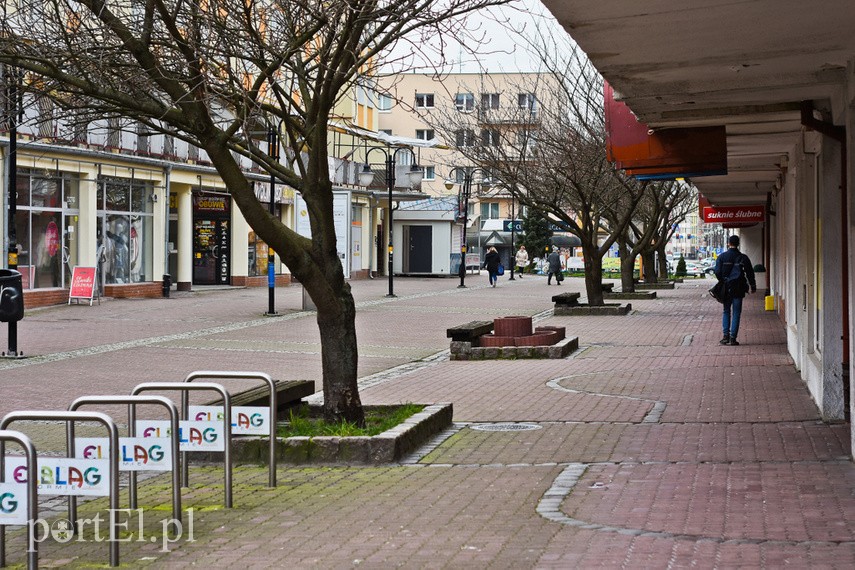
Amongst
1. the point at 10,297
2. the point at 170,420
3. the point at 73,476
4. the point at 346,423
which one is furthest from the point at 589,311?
the point at 73,476

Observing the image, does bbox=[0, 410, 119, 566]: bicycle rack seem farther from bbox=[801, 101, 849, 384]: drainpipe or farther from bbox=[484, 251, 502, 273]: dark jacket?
bbox=[484, 251, 502, 273]: dark jacket

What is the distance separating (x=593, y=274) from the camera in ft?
101

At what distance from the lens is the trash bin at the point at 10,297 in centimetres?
1814

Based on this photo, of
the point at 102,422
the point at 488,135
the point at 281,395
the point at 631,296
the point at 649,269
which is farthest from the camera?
the point at 649,269

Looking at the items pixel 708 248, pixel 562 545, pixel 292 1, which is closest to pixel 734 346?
pixel 292 1

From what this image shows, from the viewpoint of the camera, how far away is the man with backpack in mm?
21109

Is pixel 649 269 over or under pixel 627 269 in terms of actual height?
over

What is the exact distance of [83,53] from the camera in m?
10.6

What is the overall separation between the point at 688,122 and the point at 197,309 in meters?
20.2

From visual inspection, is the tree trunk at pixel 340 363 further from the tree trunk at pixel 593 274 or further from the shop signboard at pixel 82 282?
the shop signboard at pixel 82 282

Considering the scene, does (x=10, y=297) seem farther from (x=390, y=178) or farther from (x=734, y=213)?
(x=390, y=178)

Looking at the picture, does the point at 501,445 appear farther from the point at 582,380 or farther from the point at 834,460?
the point at 582,380

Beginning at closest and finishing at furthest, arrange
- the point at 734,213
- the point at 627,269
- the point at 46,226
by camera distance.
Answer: the point at 46,226 < the point at 734,213 < the point at 627,269

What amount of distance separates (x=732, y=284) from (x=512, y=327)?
4.01 m
